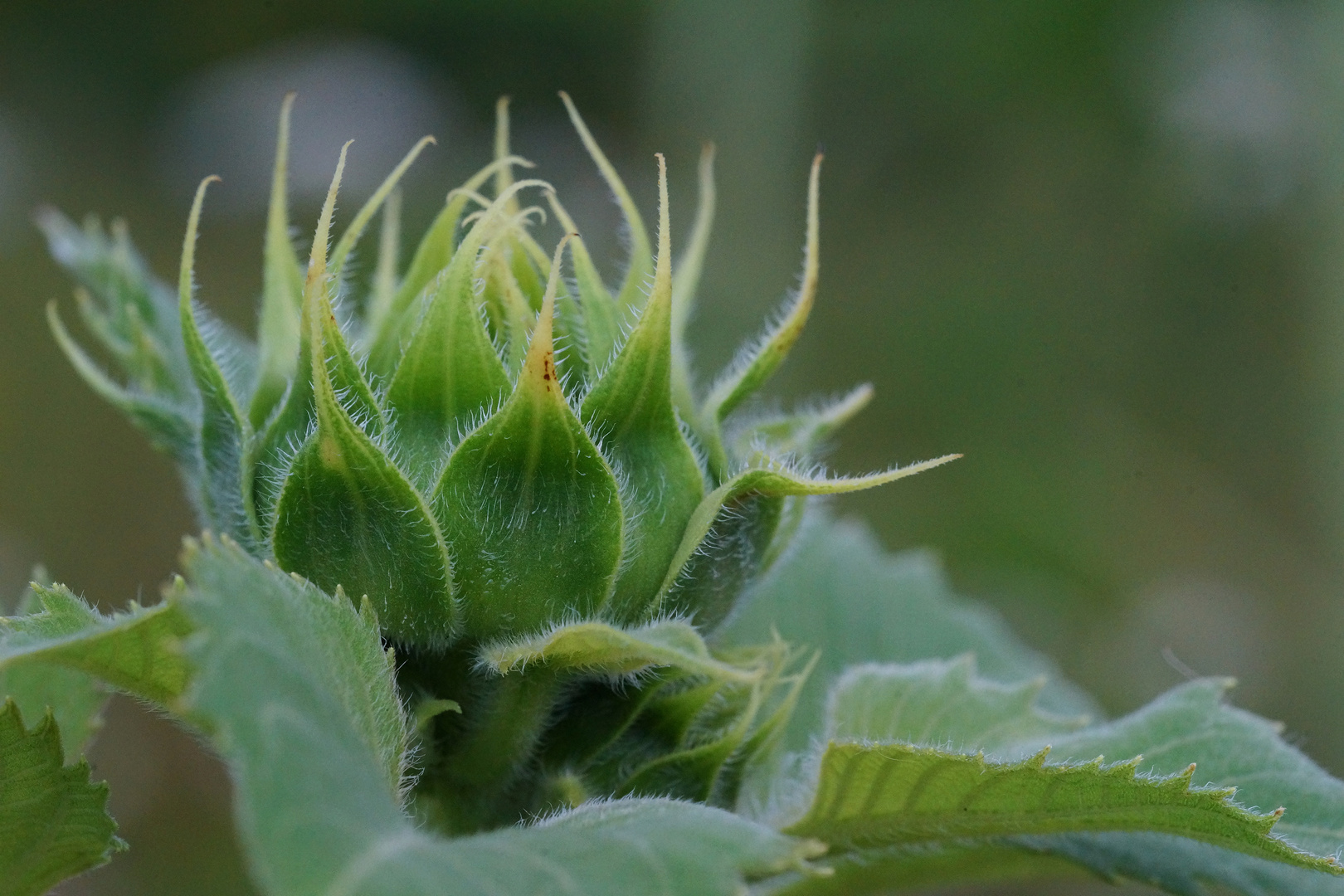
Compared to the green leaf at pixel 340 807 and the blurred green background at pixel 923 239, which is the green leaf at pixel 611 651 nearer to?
the green leaf at pixel 340 807

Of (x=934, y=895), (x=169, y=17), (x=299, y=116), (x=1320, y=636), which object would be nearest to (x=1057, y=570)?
(x=1320, y=636)

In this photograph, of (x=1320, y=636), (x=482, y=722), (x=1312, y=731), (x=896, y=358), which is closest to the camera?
(x=482, y=722)

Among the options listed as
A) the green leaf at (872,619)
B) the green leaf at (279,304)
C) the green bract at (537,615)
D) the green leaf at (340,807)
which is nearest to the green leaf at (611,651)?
the green bract at (537,615)

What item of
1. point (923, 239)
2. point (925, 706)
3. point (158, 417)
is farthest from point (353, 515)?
point (923, 239)

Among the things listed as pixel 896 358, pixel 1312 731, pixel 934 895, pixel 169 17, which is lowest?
pixel 934 895

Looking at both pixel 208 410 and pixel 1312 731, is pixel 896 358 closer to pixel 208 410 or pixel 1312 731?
pixel 1312 731

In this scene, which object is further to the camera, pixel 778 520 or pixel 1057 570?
pixel 1057 570
